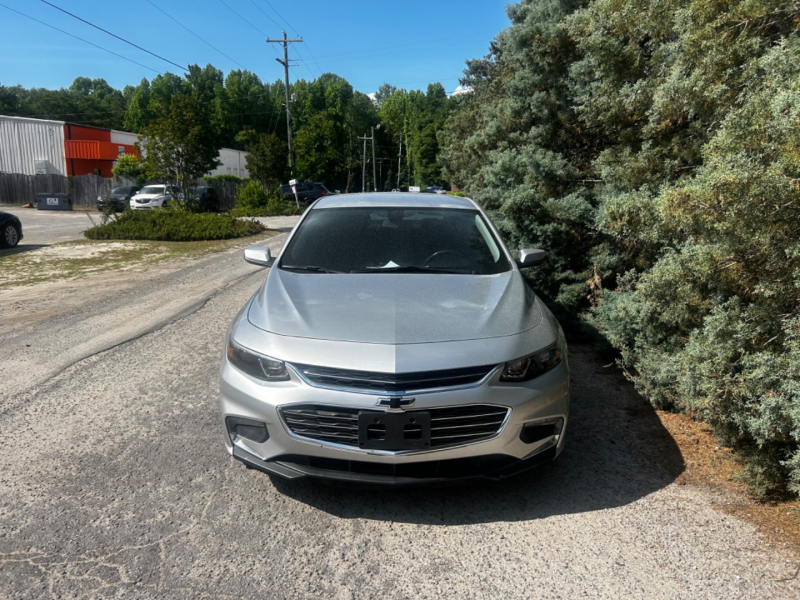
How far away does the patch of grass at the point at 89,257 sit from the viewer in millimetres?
11445

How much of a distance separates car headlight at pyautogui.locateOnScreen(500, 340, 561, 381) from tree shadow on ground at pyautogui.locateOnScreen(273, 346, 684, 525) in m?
0.64

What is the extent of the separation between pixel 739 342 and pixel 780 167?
3.45 feet

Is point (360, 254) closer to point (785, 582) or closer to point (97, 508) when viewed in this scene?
point (97, 508)

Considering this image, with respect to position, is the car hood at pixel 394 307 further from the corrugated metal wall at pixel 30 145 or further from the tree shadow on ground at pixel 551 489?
the corrugated metal wall at pixel 30 145

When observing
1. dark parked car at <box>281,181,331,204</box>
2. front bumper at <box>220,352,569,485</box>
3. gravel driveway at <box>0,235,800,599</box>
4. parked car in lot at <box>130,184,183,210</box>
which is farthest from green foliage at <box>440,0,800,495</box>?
dark parked car at <box>281,181,331,204</box>

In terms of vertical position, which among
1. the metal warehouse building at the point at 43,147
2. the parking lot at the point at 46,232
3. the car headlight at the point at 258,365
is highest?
the metal warehouse building at the point at 43,147

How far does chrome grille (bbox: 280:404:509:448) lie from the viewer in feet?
9.64

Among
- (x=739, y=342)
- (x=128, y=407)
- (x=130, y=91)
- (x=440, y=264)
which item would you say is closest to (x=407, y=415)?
(x=440, y=264)

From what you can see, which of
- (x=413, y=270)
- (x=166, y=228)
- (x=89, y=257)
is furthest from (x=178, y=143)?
(x=413, y=270)

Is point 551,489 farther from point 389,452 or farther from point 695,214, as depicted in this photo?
point 695,214

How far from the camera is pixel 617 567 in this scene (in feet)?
8.98

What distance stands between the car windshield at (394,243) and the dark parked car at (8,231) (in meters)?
13.8

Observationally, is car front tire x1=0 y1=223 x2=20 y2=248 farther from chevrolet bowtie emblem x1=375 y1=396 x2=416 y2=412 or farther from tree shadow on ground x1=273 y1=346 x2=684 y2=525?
chevrolet bowtie emblem x1=375 y1=396 x2=416 y2=412

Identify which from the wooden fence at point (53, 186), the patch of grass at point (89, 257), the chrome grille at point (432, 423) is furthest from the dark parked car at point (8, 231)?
the wooden fence at point (53, 186)
